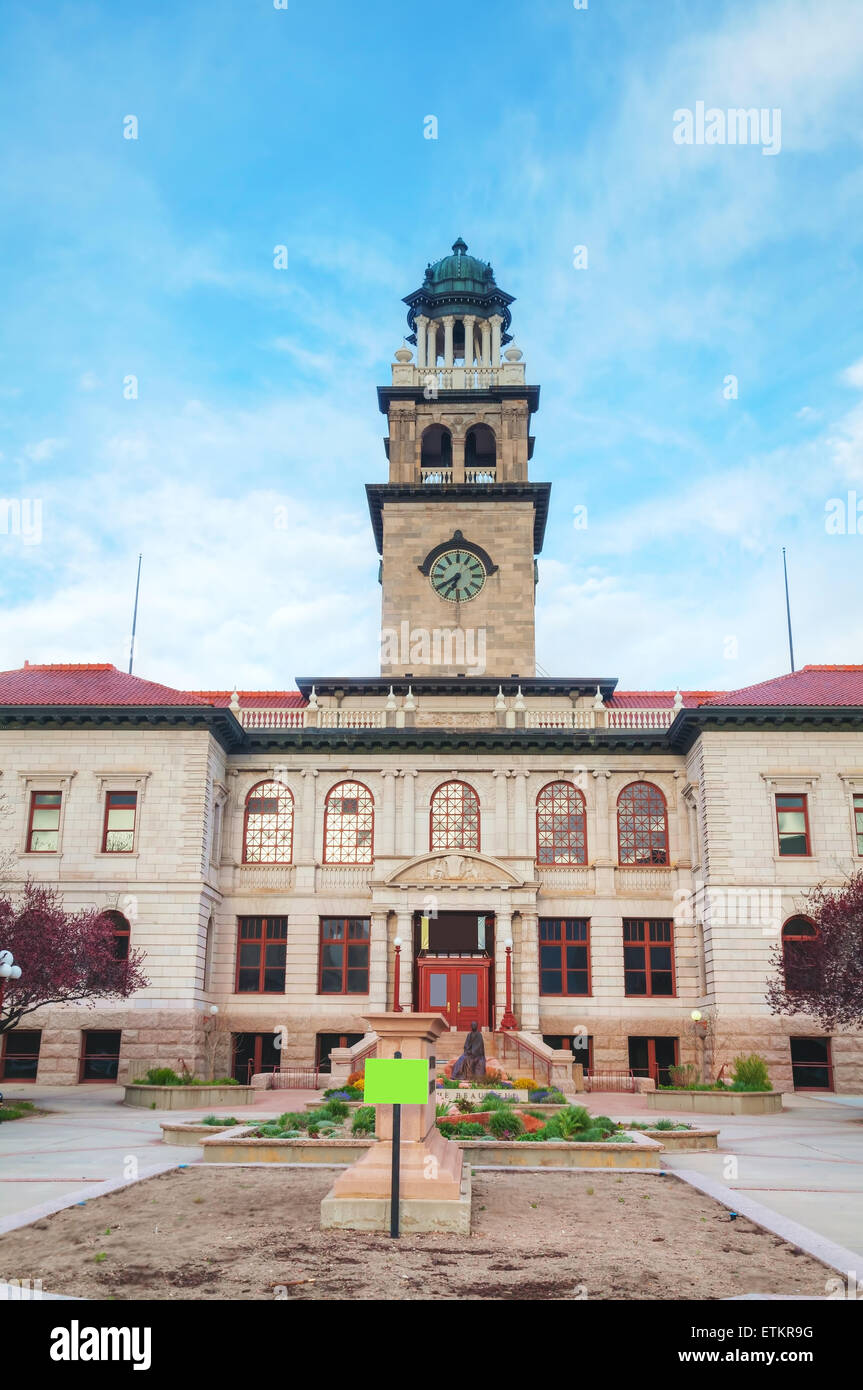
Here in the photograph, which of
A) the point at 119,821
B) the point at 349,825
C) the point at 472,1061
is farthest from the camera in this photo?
the point at 349,825

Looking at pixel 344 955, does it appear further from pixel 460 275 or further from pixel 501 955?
pixel 460 275

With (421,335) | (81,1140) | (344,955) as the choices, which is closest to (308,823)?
(344,955)

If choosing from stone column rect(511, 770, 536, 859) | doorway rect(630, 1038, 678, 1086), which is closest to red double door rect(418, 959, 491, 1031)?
stone column rect(511, 770, 536, 859)

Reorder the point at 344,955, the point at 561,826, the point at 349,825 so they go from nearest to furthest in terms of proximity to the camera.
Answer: the point at 344,955 → the point at 561,826 → the point at 349,825

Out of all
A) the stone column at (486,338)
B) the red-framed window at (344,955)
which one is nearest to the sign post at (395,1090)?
the red-framed window at (344,955)

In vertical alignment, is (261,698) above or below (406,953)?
above

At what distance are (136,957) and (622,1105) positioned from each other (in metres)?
14.7

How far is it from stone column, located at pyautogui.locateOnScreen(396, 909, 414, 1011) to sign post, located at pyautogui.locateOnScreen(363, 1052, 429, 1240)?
25.1m

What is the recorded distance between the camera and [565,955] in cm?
3734

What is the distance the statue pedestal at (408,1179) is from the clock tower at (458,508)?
3303 cm

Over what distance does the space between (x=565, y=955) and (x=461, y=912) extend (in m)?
3.73

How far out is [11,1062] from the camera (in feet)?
113

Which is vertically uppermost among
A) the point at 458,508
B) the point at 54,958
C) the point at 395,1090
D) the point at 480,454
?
the point at 480,454
